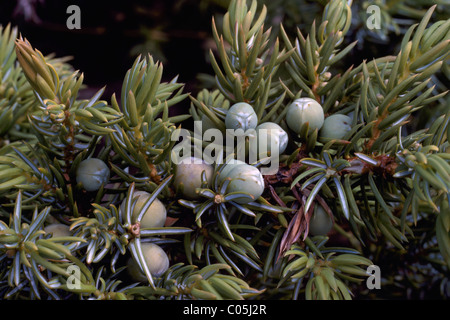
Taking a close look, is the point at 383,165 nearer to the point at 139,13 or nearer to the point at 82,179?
the point at 82,179

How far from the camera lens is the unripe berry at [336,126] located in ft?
1.46

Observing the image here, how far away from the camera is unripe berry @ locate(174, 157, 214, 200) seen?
16.7 inches

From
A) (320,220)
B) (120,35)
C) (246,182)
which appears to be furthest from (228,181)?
(120,35)

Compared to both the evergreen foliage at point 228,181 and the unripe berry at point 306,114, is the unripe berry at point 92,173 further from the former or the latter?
the unripe berry at point 306,114

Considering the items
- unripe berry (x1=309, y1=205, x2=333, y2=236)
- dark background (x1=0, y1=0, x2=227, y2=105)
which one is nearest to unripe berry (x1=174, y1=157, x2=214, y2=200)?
unripe berry (x1=309, y1=205, x2=333, y2=236)

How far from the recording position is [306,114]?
0.43 meters

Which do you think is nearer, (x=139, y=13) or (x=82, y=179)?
(x=82, y=179)

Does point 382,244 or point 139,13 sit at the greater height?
point 139,13

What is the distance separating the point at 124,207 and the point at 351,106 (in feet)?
0.89

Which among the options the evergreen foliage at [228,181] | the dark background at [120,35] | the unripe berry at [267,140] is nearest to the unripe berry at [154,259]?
the evergreen foliage at [228,181]

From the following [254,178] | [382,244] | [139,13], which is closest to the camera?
[254,178]

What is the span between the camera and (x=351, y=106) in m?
0.47

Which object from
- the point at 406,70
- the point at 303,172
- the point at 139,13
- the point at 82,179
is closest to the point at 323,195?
the point at 303,172
